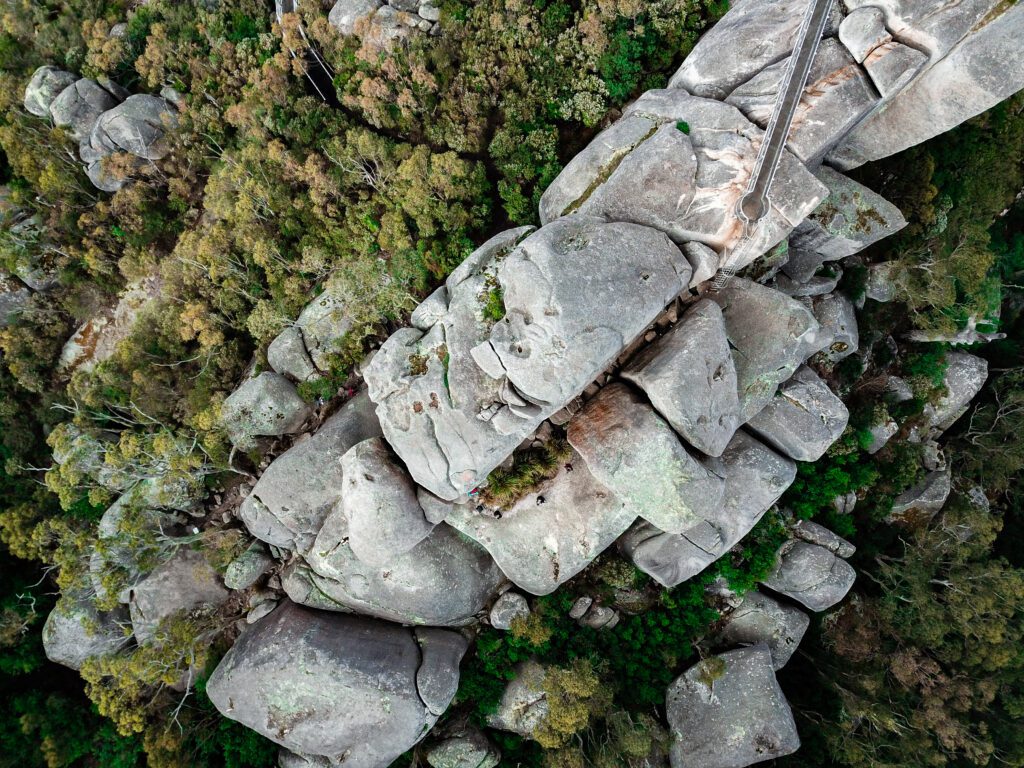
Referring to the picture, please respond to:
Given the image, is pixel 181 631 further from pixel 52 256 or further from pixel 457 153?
pixel 457 153

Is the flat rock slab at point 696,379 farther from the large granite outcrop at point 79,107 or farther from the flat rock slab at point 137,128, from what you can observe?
the large granite outcrop at point 79,107

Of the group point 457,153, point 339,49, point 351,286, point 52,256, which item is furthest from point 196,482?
point 339,49

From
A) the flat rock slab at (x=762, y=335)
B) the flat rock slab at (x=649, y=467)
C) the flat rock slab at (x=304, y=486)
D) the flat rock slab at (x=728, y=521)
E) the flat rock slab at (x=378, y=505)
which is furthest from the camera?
the flat rock slab at (x=304, y=486)

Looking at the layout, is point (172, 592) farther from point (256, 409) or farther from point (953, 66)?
point (953, 66)

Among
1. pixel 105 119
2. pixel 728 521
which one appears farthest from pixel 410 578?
pixel 105 119

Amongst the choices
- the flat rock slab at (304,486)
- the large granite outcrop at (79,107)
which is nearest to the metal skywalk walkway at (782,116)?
the flat rock slab at (304,486)

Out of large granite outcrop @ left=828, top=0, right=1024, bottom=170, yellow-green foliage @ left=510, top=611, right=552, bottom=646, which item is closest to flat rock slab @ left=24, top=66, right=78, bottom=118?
yellow-green foliage @ left=510, top=611, right=552, bottom=646

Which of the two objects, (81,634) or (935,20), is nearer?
(935,20)
